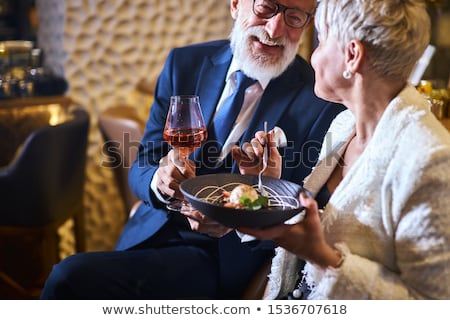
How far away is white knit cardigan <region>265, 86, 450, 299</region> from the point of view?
881 millimetres

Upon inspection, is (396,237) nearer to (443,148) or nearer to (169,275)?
(443,148)

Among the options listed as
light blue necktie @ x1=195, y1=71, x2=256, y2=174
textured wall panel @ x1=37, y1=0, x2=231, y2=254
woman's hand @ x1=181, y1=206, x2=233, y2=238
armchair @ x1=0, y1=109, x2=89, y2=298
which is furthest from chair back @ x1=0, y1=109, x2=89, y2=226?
woman's hand @ x1=181, y1=206, x2=233, y2=238

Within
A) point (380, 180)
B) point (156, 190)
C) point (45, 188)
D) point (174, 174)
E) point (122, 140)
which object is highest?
point (380, 180)

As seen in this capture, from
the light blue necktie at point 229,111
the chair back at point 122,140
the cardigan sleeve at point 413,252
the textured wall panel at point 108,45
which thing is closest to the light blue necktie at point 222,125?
the light blue necktie at point 229,111

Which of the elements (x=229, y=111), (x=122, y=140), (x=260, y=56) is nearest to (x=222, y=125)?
(x=229, y=111)

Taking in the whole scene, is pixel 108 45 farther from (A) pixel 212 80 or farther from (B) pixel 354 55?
(B) pixel 354 55

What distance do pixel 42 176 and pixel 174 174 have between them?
3.26 ft

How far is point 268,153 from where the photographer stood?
3.68ft

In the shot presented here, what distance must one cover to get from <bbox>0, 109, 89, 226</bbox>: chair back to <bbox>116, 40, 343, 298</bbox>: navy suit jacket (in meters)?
0.62

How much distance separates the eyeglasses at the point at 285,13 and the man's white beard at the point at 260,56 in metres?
0.03

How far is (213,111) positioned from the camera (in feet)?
4.32

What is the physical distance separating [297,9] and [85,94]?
1.34 meters

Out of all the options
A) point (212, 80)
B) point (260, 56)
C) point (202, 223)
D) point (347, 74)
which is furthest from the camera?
point (212, 80)
